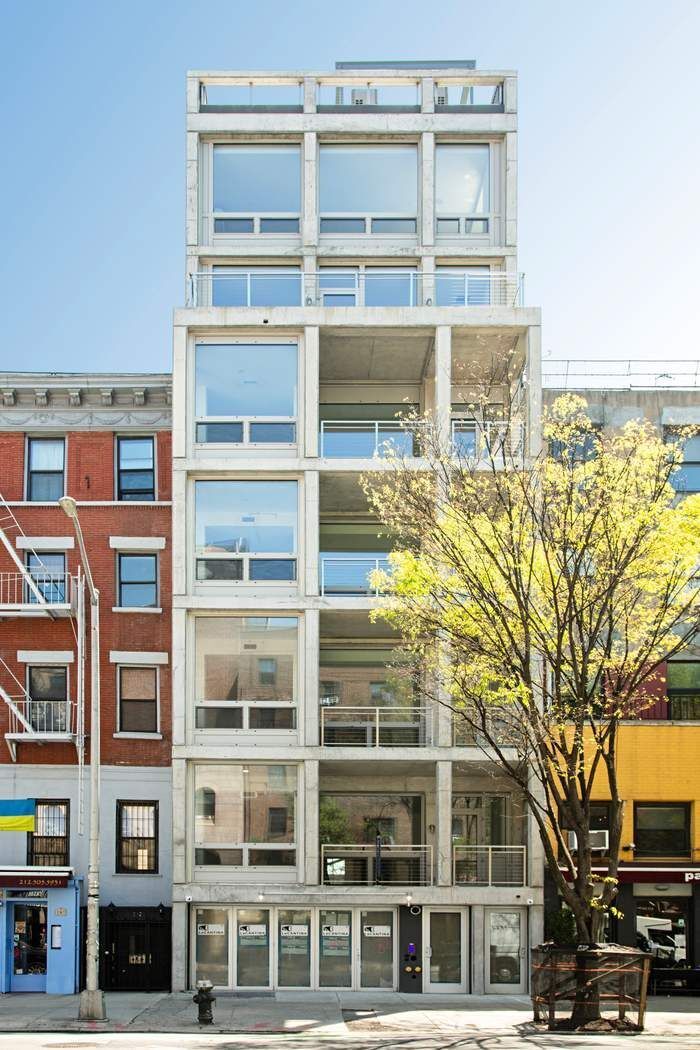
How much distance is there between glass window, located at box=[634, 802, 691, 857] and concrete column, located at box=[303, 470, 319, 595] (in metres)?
10.2

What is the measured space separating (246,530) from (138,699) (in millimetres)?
5451

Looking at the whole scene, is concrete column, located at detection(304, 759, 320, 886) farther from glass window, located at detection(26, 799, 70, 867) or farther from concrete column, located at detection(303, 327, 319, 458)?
concrete column, located at detection(303, 327, 319, 458)

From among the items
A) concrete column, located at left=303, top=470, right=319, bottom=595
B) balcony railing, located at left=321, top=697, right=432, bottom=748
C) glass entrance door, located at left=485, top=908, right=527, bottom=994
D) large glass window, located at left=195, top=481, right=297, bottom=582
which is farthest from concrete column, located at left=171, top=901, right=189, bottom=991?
concrete column, located at left=303, top=470, right=319, bottom=595

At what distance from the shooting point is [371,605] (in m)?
27.7

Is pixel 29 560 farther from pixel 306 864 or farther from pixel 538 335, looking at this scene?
pixel 538 335

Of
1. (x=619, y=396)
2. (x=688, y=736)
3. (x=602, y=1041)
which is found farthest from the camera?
(x=619, y=396)

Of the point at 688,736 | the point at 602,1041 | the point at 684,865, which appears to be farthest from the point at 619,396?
the point at 602,1041

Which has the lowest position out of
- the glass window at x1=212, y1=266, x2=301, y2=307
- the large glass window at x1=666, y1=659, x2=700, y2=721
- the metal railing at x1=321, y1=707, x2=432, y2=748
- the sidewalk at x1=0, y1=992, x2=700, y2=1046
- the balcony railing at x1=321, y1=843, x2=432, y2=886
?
the sidewalk at x1=0, y1=992, x2=700, y2=1046

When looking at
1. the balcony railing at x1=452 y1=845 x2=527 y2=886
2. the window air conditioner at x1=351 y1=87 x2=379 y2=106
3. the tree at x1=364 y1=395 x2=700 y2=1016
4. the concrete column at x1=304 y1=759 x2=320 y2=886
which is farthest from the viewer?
the window air conditioner at x1=351 y1=87 x2=379 y2=106

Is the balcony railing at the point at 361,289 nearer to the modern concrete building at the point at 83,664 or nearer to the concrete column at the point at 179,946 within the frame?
the modern concrete building at the point at 83,664

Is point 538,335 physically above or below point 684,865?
above

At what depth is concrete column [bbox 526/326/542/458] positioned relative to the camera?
27.7 metres

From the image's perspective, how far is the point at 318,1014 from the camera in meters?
24.3

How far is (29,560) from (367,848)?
11713 mm
